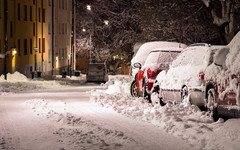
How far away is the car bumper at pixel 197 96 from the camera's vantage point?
12548 millimetres

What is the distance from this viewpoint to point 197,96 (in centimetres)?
1272

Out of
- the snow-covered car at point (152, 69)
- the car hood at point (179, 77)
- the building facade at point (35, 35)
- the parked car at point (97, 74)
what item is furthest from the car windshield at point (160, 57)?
the parked car at point (97, 74)

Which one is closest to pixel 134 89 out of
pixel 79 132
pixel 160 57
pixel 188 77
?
pixel 160 57

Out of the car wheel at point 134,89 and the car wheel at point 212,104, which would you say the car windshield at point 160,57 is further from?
the car wheel at point 212,104

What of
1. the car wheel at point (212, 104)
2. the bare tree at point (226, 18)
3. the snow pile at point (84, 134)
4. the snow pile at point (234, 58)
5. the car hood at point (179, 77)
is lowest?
the snow pile at point (84, 134)

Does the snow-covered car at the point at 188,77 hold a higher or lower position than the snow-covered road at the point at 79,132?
higher

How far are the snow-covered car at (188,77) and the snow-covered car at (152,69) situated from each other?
3.84 feet

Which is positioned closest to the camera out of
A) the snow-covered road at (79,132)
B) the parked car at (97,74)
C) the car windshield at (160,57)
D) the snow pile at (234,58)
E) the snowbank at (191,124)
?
the snowbank at (191,124)

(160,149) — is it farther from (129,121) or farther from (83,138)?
(129,121)

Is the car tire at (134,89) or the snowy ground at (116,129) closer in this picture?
the snowy ground at (116,129)

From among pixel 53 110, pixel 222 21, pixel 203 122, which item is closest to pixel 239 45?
pixel 203 122

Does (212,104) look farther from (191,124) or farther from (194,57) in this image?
(194,57)

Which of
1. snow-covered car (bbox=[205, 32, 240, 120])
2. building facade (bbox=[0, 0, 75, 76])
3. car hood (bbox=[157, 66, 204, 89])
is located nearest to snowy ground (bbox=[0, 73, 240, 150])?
snow-covered car (bbox=[205, 32, 240, 120])

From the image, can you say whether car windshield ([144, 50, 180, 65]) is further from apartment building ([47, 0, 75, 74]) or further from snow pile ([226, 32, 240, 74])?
apartment building ([47, 0, 75, 74])
